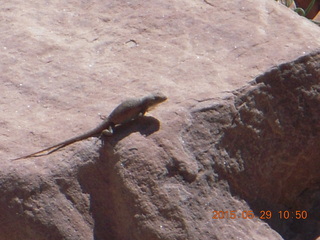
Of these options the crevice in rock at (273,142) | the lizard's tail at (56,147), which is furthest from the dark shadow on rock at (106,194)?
the crevice in rock at (273,142)

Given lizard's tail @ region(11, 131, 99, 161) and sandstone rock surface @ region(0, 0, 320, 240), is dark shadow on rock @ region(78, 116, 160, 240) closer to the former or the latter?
sandstone rock surface @ region(0, 0, 320, 240)

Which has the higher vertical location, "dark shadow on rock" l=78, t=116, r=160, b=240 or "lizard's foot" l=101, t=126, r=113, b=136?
"lizard's foot" l=101, t=126, r=113, b=136

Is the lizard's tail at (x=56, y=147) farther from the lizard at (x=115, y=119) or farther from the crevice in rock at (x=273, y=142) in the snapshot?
the crevice in rock at (x=273, y=142)

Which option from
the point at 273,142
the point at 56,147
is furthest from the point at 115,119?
the point at 273,142

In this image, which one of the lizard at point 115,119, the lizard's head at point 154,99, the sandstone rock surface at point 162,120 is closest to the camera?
the sandstone rock surface at point 162,120

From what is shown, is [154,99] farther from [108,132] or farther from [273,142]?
[273,142]

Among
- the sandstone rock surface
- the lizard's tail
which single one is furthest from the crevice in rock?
the lizard's tail
